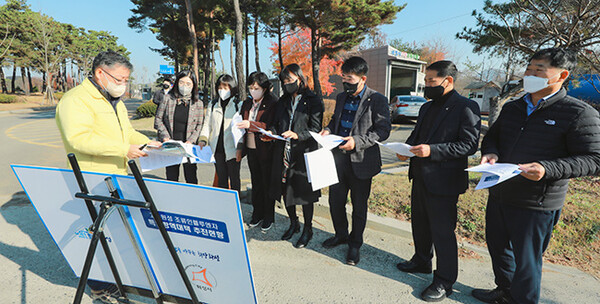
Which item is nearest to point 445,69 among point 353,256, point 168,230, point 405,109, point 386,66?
point 353,256

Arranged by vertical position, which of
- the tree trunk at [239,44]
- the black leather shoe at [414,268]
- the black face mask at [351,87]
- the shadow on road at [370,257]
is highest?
the tree trunk at [239,44]

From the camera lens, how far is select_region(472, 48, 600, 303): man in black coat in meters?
1.84

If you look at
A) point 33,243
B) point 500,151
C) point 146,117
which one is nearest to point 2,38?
point 146,117

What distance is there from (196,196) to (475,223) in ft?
11.1

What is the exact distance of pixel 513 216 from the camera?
212cm

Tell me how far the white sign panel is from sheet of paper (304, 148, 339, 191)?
1127 millimetres

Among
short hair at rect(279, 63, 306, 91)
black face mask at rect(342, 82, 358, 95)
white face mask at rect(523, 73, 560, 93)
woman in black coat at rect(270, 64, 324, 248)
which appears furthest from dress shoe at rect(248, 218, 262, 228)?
white face mask at rect(523, 73, 560, 93)

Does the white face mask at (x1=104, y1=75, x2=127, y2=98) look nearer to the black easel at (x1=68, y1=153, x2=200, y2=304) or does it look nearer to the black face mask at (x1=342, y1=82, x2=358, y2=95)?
the black easel at (x1=68, y1=153, x2=200, y2=304)

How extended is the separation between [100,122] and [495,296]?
11.0ft

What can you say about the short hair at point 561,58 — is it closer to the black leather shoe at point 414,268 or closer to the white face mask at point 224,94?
the black leather shoe at point 414,268

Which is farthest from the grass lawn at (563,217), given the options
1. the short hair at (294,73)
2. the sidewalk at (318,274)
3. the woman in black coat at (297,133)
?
the short hair at (294,73)

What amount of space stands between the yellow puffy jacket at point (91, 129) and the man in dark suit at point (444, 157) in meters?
2.29

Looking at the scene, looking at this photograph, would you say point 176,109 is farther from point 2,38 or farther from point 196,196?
point 2,38

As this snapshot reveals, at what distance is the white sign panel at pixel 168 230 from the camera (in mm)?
1594
